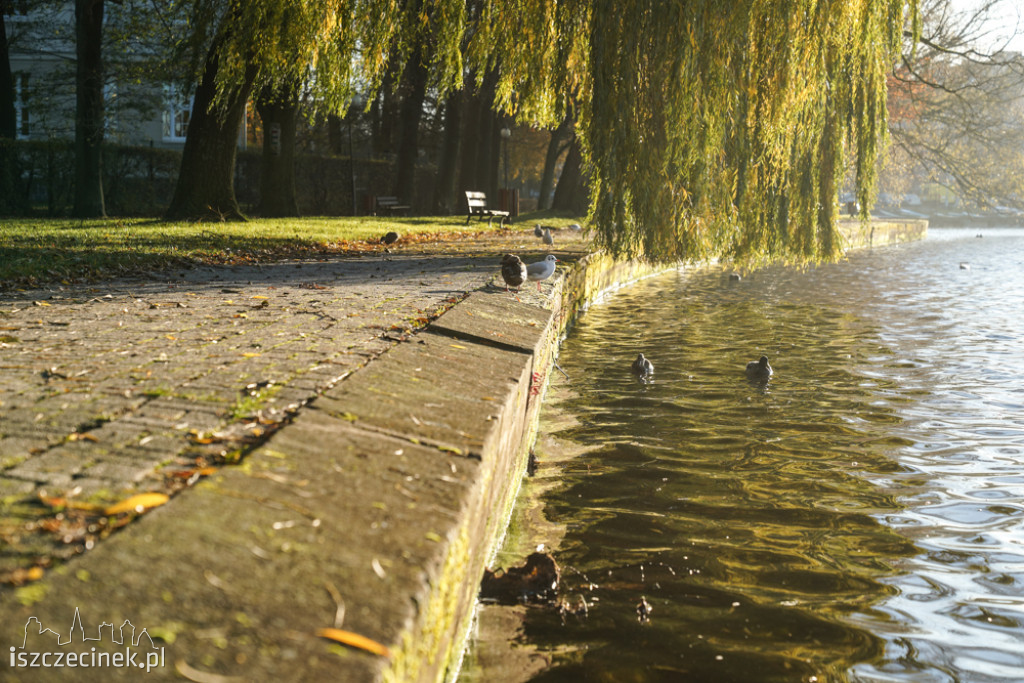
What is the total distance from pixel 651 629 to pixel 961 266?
22.6 metres

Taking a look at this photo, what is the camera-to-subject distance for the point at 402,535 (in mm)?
2395

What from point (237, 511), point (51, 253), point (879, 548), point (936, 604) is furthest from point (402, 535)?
point (51, 253)

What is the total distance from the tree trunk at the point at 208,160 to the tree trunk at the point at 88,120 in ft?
12.9

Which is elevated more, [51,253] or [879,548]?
[51,253]

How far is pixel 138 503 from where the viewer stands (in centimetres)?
236

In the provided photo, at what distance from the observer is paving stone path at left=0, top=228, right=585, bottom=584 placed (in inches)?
97.4

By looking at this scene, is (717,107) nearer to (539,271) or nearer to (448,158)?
(539,271)

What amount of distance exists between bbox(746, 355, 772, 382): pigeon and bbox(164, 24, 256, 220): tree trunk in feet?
33.7

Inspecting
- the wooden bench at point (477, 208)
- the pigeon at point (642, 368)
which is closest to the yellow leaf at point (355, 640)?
the pigeon at point (642, 368)

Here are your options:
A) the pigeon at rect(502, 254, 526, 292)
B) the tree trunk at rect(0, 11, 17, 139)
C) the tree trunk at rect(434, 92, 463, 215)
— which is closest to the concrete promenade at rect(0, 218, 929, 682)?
the pigeon at rect(502, 254, 526, 292)

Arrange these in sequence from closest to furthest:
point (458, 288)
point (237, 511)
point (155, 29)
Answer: point (237, 511) → point (458, 288) → point (155, 29)

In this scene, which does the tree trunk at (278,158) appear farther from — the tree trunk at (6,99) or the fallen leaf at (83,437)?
the fallen leaf at (83,437)

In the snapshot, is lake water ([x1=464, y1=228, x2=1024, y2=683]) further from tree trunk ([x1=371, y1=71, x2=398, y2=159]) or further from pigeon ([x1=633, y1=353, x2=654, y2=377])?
tree trunk ([x1=371, y1=71, x2=398, y2=159])

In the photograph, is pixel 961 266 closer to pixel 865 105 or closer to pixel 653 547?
pixel 865 105
